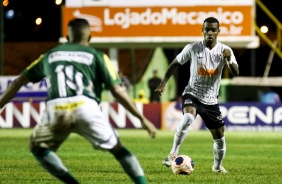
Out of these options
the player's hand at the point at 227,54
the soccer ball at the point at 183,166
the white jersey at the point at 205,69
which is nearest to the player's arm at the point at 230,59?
the player's hand at the point at 227,54

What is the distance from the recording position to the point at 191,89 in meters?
15.0

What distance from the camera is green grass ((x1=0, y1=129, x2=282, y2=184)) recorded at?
13516 mm

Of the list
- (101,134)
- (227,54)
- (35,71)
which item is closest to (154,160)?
(227,54)

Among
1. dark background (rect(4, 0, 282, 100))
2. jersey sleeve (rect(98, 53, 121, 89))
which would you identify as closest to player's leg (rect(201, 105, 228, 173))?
jersey sleeve (rect(98, 53, 121, 89))

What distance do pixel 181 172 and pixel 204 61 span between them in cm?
174

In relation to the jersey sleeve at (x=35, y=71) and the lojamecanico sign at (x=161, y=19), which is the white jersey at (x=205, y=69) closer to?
the jersey sleeve at (x=35, y=71)

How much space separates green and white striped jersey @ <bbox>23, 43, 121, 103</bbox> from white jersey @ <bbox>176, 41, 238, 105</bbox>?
487 cm

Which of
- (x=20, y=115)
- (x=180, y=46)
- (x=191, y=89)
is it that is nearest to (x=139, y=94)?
(x=180, y=46)

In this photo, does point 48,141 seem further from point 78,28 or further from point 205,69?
point 205,69

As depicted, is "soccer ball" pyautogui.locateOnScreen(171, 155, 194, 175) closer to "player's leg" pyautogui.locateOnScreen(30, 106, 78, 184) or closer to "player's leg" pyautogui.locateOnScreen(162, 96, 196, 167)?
"player's leg" pyautogui.locateOnScreen(162, 96, 196, 167)

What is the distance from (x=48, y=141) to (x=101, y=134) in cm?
61

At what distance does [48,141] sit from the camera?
10180 mm

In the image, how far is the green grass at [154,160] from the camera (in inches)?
532

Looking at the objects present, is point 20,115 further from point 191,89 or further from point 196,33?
point 191,89
